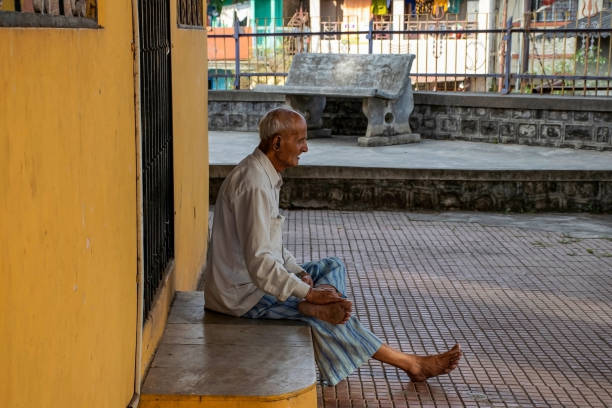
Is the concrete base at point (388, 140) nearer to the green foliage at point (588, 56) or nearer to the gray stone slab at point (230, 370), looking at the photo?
the green foliage at point (588, 56)

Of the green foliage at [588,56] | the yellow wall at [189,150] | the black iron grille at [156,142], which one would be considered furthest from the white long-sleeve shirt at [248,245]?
the green foliage at [588,56]

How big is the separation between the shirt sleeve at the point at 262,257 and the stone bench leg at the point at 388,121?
289 inches

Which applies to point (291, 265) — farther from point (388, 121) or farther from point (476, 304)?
point (388, 121)

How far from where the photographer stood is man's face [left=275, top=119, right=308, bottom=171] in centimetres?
368

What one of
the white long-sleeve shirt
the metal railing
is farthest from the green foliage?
the white long-sleeve shirt

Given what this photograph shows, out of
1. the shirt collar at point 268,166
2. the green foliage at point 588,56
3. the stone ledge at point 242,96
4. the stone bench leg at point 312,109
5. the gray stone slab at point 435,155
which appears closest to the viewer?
the shirt collar at point 268,166

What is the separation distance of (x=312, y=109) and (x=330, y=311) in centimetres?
836

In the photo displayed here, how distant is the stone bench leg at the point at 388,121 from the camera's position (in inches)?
424

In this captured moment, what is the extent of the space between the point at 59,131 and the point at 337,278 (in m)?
2.28

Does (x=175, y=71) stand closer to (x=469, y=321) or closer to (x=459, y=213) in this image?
(x=469, y=321)

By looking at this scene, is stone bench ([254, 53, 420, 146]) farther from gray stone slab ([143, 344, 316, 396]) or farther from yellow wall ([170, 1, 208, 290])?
gray stone slab ([143, 344, 316, 396])

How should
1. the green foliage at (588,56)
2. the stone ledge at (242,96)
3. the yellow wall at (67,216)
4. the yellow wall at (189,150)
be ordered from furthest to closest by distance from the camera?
the stone ledge at (242,96) < the green foliage at (588,56) < the yellow wall at (189,150) < the yellow wall at (67,216)

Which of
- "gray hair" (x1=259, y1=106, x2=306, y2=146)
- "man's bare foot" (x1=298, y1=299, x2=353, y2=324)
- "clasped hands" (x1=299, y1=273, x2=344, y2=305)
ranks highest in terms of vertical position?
"gray hair" (x1=259, y1=106, x2=306, y2=146)

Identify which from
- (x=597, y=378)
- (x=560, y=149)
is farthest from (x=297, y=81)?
(x=597, y=378)
